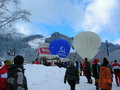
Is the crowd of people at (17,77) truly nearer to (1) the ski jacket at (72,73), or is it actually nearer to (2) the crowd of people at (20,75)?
(2) the crowd of people at (20,75)

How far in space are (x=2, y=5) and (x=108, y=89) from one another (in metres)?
15.3

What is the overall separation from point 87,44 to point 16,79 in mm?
25868

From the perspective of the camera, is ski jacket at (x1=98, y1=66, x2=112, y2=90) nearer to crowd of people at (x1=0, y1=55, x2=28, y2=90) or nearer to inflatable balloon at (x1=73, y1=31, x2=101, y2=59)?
crowd of people at (x1=0, y1=55, x2=28, y2=90)

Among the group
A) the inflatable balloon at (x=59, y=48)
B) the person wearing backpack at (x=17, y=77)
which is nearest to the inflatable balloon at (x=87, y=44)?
the inflatable balloon at (x=59, y=48)

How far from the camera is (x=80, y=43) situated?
105 ft

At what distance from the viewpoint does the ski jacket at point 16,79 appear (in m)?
5.60

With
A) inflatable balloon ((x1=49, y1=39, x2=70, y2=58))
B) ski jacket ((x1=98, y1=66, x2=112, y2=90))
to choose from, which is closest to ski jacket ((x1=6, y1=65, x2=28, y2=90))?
ski jacket ((x1=98, y1=66, x2=112, y2=90))

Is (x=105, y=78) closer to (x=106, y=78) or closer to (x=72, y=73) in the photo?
(x=106, y=78)

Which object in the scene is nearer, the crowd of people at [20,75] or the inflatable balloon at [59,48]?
the crowd of people at [20,75]

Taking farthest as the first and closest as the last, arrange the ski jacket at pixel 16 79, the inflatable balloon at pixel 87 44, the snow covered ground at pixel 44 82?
the inflatable balloon at pixel 87 44 < the snow covered ground at pixel 44 82 < the ski jacket at pixel 16 79

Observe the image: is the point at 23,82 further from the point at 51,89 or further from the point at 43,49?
the point at 43,49

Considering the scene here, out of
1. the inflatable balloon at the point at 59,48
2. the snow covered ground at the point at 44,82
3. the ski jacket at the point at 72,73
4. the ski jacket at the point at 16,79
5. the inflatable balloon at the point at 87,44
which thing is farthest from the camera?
the inflatable balloon at the point at 59,48

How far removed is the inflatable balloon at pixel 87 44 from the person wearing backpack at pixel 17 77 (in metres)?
24.2

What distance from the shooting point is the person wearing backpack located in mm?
5598
